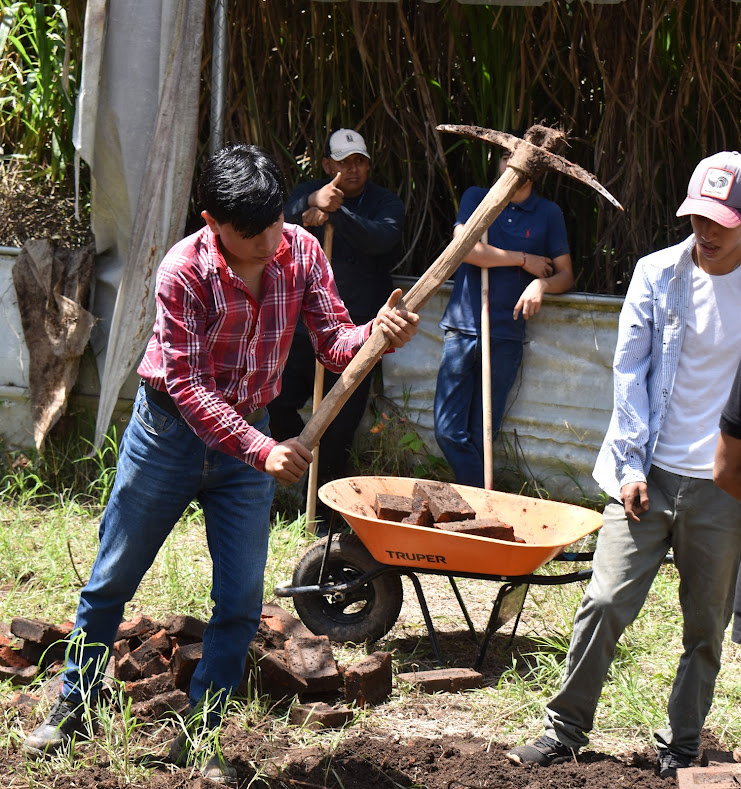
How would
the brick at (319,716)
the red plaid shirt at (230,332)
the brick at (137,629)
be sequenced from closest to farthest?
the red plaid shirt at (230,332) < the brick at (319,716) < the brick at (137,629)

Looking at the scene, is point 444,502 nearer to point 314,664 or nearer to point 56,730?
point 314,664

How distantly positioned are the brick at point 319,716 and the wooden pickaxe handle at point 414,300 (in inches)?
43.5

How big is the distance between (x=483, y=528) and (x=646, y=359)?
1022 millimetres

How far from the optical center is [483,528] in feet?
12.8

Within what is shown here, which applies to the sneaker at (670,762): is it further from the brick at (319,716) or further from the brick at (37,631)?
the brick at (37,631)


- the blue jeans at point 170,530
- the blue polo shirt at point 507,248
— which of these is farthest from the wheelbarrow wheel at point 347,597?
the blue polo shirt at point 507,248

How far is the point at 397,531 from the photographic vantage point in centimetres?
385

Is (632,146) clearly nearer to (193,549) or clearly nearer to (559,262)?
(559,262)

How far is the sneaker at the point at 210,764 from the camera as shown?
10.4 feet

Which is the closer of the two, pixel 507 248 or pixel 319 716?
pixel 319 716

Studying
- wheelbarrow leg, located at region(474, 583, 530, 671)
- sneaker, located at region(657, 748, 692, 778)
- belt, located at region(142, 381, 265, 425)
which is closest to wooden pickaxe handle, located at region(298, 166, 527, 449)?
belt, located at region(142, 381, 265, 425)

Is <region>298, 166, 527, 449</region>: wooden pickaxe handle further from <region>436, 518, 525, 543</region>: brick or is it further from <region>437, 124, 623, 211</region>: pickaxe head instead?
<region>436, 518, 525, 543</region>: brick

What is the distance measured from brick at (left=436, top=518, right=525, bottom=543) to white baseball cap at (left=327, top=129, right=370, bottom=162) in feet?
8.06

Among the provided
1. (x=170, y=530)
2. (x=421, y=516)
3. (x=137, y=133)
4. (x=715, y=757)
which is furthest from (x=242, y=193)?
(x=137, y=133)
